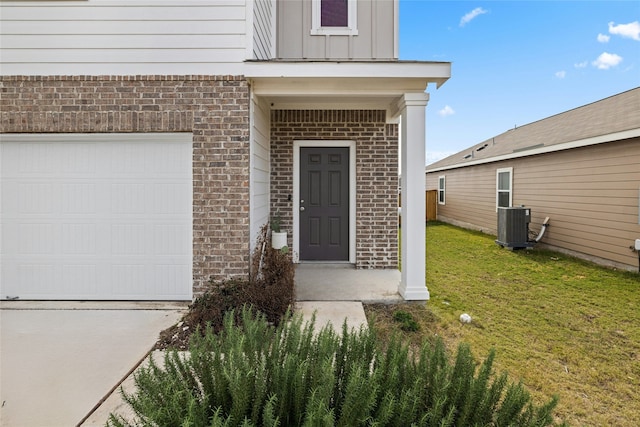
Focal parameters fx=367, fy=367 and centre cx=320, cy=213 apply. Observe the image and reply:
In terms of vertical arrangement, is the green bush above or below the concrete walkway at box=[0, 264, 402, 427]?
above

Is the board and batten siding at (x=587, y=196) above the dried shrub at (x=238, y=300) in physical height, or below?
above

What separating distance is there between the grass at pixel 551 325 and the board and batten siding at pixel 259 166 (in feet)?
6.63

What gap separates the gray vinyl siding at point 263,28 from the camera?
15.6ft

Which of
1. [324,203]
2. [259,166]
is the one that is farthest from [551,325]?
[259,166]

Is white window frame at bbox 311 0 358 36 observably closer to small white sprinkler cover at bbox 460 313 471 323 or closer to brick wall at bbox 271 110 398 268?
brick wall at bbox 271 110 398 268

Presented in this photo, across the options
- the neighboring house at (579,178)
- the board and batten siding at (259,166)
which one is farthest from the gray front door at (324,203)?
the neighboring house at (579,178)

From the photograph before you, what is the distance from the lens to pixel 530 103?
2428 centimetres

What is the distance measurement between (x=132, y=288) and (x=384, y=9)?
229 inches

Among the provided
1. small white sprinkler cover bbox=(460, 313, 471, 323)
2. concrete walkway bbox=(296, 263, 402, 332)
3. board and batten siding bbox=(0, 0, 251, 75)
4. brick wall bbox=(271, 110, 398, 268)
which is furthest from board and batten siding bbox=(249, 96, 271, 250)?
small white sprinkler cover bbox=(460, 313, 471, 323)

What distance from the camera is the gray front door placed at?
6.79 meters

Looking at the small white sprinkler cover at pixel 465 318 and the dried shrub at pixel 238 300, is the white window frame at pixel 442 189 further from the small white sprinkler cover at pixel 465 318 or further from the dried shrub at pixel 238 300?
the dried shrub at pixel 238 300

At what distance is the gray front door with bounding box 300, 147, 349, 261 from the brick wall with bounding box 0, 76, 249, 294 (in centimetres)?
237

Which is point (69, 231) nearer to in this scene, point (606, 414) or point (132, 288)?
point (132, 288)

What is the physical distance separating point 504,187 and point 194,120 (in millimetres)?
10111
